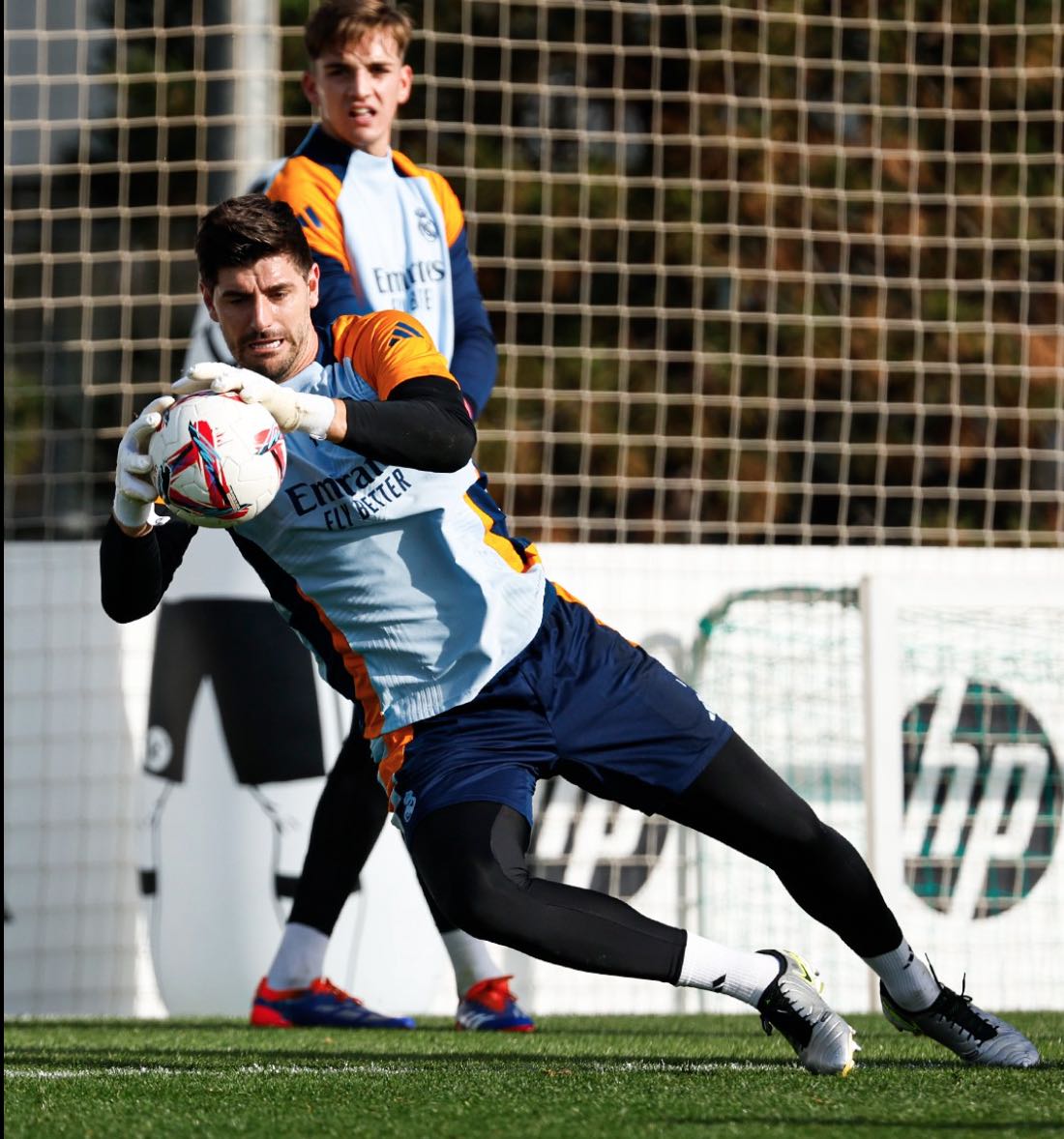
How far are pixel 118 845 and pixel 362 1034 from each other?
1980 mm

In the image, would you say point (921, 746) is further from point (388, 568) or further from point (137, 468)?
point (137, 468)

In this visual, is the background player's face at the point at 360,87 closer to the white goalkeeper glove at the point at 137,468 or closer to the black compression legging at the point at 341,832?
the black compression legging at the point at 341,832

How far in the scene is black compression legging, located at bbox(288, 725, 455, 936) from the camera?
181 inches

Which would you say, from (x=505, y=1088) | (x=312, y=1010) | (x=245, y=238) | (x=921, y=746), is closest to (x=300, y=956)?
(x=312, y=1010)

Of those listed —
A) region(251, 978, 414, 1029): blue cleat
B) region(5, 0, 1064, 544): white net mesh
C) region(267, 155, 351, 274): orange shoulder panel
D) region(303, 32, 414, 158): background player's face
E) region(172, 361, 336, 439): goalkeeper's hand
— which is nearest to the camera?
region(172, 361, 336, 439): goalkeeper's hand

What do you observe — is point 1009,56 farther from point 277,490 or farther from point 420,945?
point 277,490

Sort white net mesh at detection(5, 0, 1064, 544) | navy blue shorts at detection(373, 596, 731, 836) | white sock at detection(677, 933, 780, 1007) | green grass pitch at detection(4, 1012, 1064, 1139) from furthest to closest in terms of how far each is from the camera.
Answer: white net mesh at detection(5, 0, 1064, 544)
navy blue shorts at detection(373, 596, 731, 836)
white sock at detection(677, 933, 780, 1007)
green grass pitch at detection(4, 1012, 1064, 1139)

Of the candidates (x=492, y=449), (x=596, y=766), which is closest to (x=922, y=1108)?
(x=596, y=766)

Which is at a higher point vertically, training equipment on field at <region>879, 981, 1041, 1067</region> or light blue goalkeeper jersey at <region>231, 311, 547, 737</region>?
light blue goalkeeper jersey at <region>231, 311, 547, 737</region>

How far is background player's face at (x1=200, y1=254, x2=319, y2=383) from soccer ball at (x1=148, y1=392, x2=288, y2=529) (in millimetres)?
297

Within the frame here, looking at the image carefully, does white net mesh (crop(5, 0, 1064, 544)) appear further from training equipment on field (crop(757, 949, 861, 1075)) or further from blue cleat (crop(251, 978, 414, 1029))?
training equipment on field (crop(757, 949, 861, 1075))

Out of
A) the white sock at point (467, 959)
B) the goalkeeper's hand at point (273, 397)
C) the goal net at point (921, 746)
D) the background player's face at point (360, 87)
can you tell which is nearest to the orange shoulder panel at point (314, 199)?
the background player's face at point (360, 87)

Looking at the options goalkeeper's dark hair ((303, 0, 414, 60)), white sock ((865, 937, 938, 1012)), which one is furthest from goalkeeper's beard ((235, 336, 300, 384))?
white sock ((865, 937, 938, 1012))

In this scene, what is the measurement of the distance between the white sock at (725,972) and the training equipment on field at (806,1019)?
0.06ft
